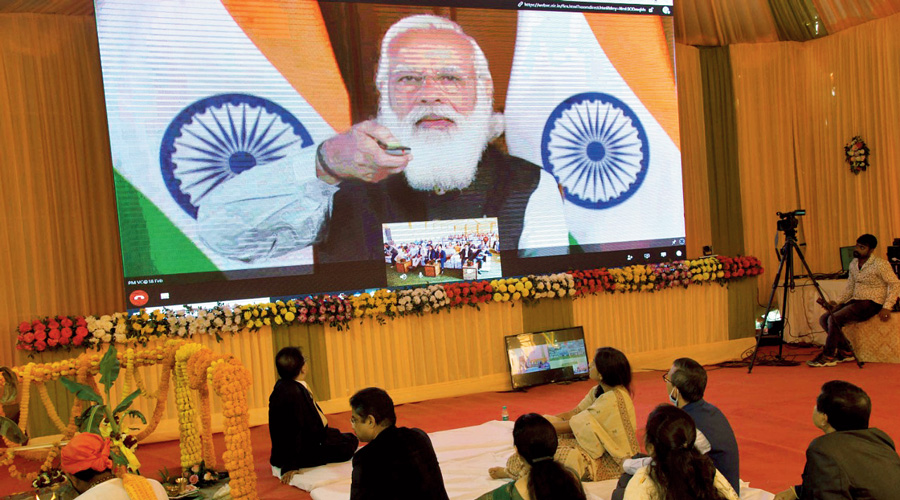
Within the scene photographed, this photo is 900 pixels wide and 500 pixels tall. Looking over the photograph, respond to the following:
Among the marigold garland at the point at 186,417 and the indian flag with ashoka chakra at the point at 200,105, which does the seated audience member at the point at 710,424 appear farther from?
the indian flag with ashoka chakra at the point at 200,105

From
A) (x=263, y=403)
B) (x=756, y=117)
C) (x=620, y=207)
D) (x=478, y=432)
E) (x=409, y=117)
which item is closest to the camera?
(x=478, y=432)

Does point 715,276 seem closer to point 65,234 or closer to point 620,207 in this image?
point 620,207

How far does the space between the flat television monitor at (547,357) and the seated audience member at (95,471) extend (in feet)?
16.0

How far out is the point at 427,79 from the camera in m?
7.19

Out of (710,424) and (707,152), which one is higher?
(707,152)

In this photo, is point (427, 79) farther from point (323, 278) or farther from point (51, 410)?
point (51, 410)

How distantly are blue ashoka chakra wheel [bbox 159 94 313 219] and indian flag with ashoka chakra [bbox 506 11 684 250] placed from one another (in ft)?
7.63

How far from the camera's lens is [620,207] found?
7957 mm

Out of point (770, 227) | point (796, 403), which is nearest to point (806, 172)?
point (770, 227)

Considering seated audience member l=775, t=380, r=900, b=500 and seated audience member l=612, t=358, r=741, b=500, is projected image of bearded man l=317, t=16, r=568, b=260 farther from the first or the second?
seated audience member l=775, t=380, r=900, b=500

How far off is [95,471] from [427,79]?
5.31m

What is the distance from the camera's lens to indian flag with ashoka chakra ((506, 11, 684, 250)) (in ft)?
25.0

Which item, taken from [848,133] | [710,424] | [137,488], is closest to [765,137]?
[848,133]

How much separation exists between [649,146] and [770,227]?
2535 millimetres
